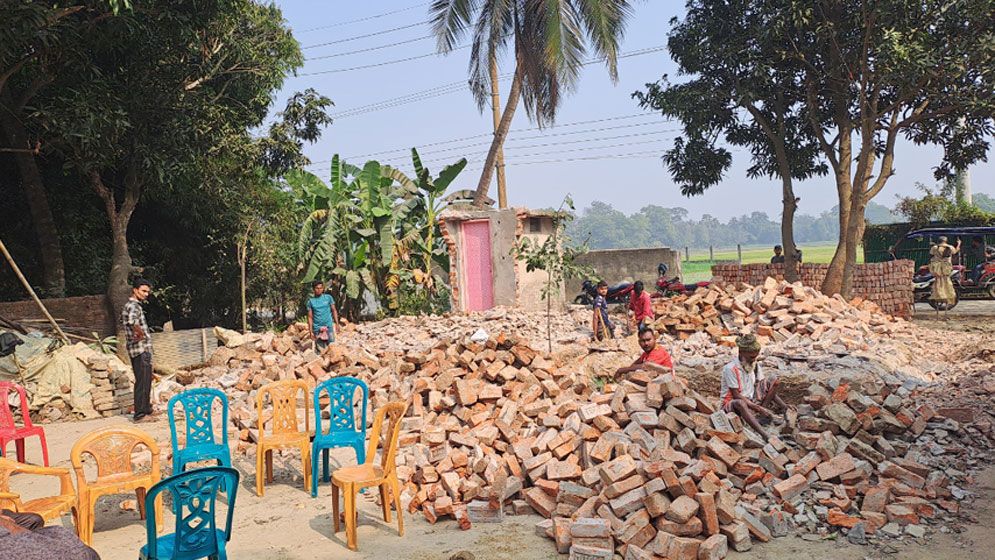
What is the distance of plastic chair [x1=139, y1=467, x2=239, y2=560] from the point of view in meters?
3.83

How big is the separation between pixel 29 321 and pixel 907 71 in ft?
49.0

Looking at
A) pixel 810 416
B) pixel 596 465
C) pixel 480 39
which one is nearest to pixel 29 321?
pixel 596 465

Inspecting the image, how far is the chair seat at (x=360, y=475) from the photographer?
512cm

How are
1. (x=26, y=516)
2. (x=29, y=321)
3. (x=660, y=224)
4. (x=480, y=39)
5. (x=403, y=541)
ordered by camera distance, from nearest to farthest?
(x=26, y=516), (x=403, y=541), (x=29, y=321), (x=480, y=39), (x=660, y=224)

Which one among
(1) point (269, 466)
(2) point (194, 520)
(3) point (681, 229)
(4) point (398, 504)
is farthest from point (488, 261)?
(3) point (681, 229)

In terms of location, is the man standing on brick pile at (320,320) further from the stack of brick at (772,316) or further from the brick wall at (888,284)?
the brick wall at (888,284)

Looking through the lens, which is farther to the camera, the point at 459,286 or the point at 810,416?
the point at 459,286

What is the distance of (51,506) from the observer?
4.72 meters

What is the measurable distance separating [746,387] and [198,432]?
Answer: 4714mm

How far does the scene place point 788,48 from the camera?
15102mm

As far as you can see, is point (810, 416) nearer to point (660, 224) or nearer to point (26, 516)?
point (26, 516)

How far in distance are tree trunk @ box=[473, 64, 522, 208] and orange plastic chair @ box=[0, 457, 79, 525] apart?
13.8 meters

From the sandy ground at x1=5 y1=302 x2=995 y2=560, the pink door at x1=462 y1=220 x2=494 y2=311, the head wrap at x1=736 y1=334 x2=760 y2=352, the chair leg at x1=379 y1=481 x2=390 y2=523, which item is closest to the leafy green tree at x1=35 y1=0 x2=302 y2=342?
the pink door at x1=462 y1=220 x2=494 y2=311

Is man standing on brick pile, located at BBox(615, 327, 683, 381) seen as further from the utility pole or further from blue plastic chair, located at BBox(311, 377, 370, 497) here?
the utility pole
